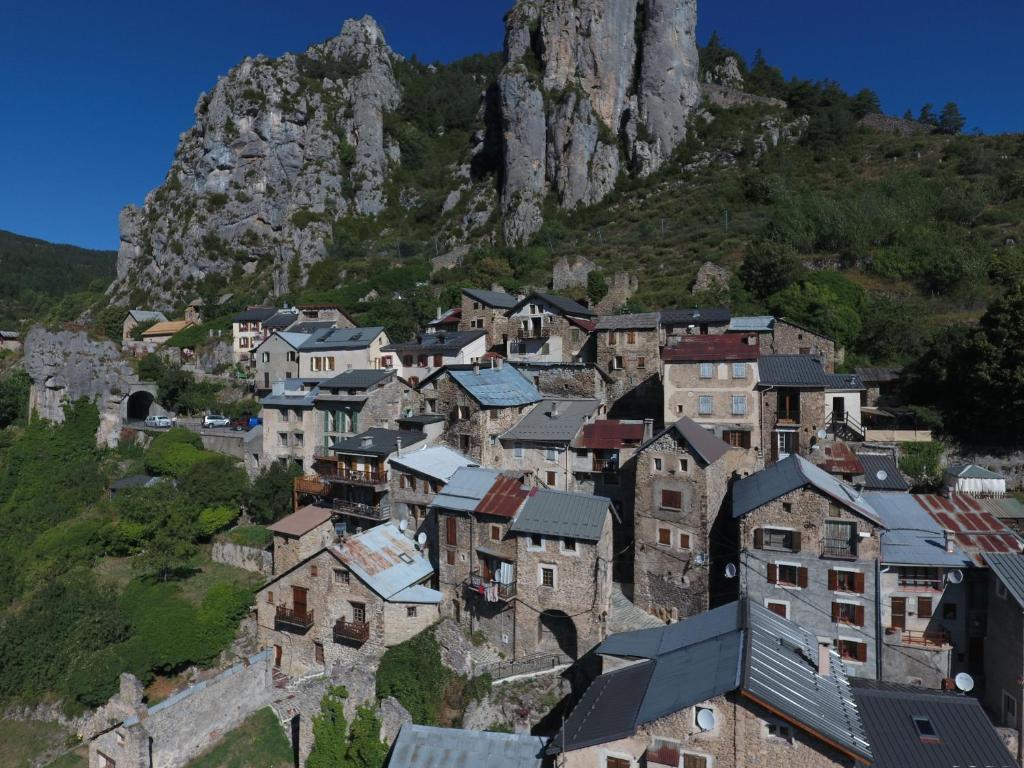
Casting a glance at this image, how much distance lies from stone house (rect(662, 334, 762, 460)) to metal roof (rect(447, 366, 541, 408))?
959 centimetres

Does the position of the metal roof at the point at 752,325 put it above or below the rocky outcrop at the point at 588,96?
below

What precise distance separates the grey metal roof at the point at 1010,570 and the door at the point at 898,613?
11.9 ft

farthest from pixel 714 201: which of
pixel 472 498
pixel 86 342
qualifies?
pixel 86 342

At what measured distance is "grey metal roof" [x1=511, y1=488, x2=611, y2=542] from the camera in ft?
94.1

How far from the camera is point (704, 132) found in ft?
367

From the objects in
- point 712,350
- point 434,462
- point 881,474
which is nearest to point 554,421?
point 434,462

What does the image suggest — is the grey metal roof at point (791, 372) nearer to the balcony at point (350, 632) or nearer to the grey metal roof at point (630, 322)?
the grey metal roof at point (630, 322)

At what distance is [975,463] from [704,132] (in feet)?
300

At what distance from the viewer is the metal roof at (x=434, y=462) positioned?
35.6 meters

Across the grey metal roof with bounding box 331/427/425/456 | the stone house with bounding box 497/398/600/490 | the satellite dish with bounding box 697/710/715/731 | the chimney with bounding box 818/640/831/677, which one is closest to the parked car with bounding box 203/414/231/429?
the grey metal roof with bounding box 331/427/425/456

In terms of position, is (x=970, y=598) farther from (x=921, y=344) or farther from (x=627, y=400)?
(x=921, y=344)

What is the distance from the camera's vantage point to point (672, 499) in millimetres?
30641

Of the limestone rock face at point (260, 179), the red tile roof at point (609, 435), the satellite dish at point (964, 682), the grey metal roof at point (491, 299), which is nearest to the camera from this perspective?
the satellite dish at point (964, 682)

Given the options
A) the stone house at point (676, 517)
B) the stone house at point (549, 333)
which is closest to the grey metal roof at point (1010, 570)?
the stone house at point (676, 517)
